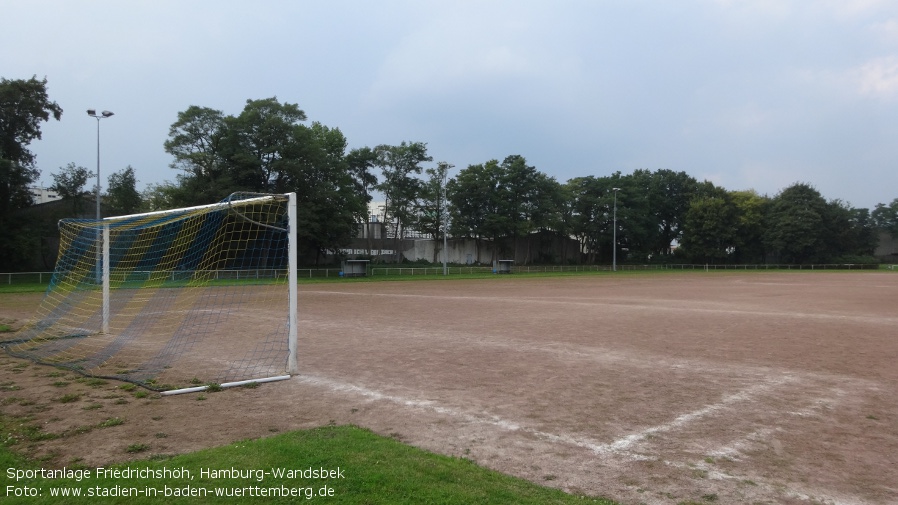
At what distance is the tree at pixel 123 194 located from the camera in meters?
46.1

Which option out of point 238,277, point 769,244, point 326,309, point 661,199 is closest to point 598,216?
point 661,199

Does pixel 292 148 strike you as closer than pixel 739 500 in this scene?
No

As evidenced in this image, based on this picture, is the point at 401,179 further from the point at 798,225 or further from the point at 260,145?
the point at 798,225

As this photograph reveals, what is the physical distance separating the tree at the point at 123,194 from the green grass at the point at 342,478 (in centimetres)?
4701

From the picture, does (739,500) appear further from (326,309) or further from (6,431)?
(326,309)

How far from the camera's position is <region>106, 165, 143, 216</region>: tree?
151 feet

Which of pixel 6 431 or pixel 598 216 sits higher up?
pixel 598 216

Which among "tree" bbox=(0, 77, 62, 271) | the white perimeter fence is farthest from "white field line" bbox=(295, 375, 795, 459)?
"tree" bbox=(0, 77, 62, 271)

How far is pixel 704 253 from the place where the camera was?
78750 mm

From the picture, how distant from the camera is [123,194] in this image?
47344 millimetres

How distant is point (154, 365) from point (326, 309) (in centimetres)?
1020

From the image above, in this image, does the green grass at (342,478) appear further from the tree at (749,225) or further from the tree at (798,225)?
the tree at (798,225)

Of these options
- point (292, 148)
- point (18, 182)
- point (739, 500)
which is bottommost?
point (739, 500)

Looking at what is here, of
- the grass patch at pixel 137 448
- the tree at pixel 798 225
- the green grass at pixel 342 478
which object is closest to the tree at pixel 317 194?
the grass patch at pixel 137 448
